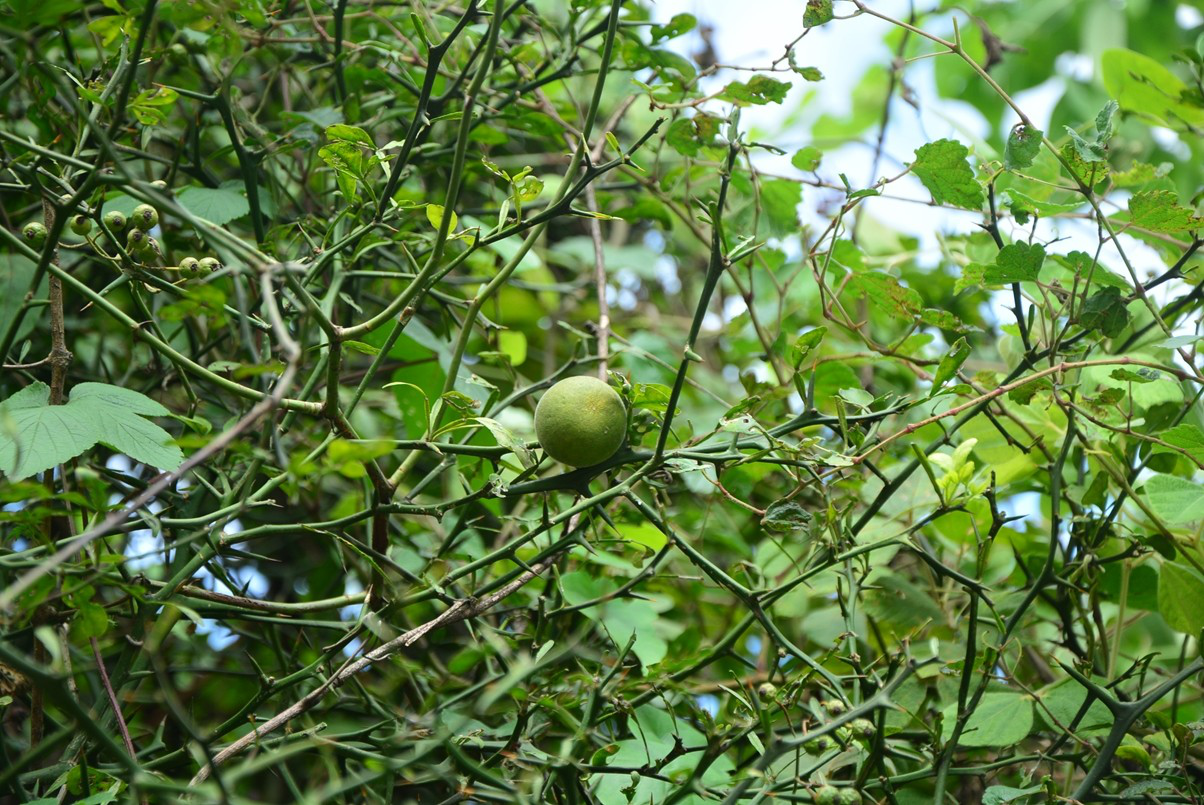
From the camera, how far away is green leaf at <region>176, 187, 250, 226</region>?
35.4 inches

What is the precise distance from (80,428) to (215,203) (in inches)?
11.6

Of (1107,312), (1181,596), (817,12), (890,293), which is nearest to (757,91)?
(817,12)

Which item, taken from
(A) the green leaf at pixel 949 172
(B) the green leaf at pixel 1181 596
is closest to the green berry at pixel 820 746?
(B) the green leaf at pixel 1181 596

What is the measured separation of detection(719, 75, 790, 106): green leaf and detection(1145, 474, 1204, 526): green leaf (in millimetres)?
461

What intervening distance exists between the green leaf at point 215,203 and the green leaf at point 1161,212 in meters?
0.79

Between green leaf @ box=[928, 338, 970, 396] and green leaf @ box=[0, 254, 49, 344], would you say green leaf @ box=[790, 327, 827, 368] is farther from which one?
green leaf @ box=[0, 254, 49, 344]

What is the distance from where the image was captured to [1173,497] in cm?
80

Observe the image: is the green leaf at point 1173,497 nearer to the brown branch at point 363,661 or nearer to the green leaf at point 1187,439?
the green leaf at point 1187,439

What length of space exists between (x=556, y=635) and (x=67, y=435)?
0.49m

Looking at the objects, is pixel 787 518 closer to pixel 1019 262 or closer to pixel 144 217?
pixel 1019 262

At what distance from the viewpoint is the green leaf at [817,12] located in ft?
2.61

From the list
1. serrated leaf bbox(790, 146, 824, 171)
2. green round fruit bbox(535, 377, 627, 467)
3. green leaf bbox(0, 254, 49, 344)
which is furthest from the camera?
serrated leaf bbox(790, 146, 824, 171)

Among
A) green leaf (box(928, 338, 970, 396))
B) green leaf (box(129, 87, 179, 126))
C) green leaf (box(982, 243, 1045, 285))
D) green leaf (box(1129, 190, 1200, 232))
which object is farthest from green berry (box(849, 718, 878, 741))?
green leaf (box(129, 87, 179, 126))

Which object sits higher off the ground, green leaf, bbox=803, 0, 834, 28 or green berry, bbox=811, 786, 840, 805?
green leaf, bbox=803, 0, 834, 28
